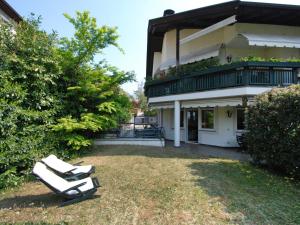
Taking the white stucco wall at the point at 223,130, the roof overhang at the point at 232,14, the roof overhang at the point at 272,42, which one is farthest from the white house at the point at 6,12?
the white stucco wall at the point at 223,130

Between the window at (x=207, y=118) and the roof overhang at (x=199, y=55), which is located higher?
the roof overhang at (x=199, y=55)

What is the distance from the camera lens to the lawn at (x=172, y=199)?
639 centimetres

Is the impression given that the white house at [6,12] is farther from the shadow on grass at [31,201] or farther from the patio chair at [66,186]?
the patio chair at [66,186]

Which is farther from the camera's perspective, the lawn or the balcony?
the balcony

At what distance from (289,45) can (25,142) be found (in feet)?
50.7

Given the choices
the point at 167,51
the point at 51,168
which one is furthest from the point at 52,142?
the point at 167,51

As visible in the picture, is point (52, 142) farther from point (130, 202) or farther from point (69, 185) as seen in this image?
point (130, 202)

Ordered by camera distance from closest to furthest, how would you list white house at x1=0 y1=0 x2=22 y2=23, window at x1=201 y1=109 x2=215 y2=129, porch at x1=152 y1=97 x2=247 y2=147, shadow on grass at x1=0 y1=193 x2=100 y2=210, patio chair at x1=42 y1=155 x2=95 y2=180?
shadow on grass at x1=0 y1=193 x2=100 y2=210
patio chair at x1=42 y1=155 x2=95 y2=180
white house at x1=0 y1=0 x2=22 y2=23
porch at x1=152 y1=97 x2=247 y2=147
window at x1=201 y1=109 x2=215 y2=129

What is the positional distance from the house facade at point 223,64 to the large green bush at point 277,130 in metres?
2.07

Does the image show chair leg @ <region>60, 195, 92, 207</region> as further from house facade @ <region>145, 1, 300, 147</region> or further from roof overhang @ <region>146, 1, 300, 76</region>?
roof overhang @ <region>146, 1, 300, 76</region>

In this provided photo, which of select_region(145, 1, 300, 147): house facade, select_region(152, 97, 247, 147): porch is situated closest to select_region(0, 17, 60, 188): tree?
select_region(145, 1, 300, 147): house facade

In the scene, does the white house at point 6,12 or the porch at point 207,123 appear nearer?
the white house at point 6,12

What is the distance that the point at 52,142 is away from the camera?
12656mm

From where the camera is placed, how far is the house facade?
1291 centimetres
